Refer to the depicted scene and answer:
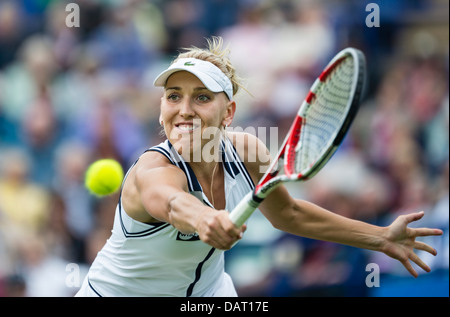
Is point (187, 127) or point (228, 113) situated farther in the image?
point (228, 113)

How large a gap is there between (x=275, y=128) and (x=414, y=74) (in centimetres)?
193

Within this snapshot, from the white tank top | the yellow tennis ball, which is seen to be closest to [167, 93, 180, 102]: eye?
the white tank top

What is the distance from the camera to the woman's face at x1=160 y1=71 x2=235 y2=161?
150 inches

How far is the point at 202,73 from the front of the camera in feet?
12.5

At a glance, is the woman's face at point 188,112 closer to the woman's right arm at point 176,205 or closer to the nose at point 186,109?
the nose at point 186,109

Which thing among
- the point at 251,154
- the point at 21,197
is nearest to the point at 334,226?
the point at 251,154

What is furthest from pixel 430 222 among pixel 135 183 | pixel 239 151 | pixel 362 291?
pixel 135 183

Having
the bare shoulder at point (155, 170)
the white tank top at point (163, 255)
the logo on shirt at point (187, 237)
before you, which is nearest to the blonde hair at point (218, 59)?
the white tank top at point (163, 255)

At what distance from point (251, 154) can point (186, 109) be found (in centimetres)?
62

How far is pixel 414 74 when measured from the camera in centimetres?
856

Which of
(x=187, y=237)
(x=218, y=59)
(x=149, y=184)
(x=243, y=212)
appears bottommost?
(x=187, y=237)

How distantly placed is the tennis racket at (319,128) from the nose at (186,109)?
56cm

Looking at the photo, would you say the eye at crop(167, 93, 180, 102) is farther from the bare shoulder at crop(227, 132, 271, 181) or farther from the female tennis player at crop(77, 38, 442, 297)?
the bare shoulder at crop(227, 132, 271, 181)

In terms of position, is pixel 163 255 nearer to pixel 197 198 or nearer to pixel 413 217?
pixel 197 198
